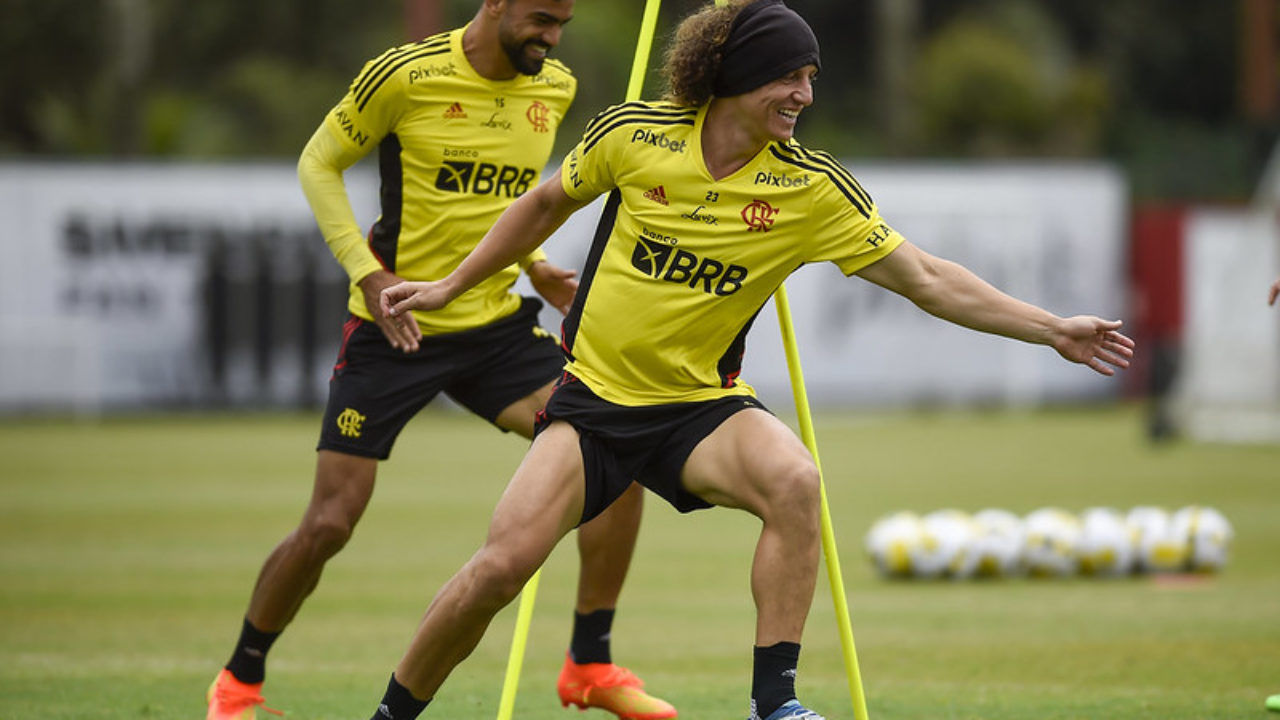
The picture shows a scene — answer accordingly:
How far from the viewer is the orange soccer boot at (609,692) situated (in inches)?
277

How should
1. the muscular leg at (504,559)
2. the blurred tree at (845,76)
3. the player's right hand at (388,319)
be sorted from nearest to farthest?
the muscular leg at (504,559) → the player's right hand at (388,319) → the blurred tree at (845,76)

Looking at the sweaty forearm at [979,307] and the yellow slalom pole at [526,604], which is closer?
the sweaty forearm at [979,307]

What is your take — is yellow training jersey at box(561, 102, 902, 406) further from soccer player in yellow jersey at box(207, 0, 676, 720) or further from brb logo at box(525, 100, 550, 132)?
brb logo at box(525, 100, 550, 132)

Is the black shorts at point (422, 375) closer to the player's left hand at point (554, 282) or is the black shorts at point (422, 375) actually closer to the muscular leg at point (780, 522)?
the player's left hand at point (554, 282)

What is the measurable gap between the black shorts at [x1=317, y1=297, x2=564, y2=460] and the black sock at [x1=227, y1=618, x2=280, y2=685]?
0.78 meters

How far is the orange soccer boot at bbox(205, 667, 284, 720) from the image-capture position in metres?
6.95

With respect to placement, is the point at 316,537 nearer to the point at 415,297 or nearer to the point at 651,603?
the point at 415,297

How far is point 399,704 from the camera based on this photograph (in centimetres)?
578

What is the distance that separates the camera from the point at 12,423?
26438 millimetres

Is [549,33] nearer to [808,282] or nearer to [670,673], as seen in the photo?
[670,673]

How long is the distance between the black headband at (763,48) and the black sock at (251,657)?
9.61 ft

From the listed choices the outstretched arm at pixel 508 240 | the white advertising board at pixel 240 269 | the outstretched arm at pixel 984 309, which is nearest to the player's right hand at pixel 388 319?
the outstretched arm at pixel 508 240

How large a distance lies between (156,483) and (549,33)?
12075mm

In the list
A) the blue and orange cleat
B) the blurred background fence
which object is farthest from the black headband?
the blurred background fence
